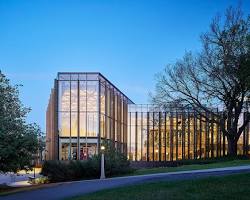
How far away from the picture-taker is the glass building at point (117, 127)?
51750 mm

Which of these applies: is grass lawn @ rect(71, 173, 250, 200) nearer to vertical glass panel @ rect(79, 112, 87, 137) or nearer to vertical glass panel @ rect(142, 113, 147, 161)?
vertical glass panel @ rect(79, 112, 87, 137)

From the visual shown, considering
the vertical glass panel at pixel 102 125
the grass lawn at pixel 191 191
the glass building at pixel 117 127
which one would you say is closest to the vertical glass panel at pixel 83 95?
the glass building at pixel 117 127

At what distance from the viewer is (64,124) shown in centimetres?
5219

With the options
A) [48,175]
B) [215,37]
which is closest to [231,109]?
[215,37]

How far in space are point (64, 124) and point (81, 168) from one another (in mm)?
26523

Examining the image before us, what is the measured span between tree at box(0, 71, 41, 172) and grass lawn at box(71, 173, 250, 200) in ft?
23.5

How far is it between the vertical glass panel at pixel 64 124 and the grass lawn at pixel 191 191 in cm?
3802

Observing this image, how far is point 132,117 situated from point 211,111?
25.5m

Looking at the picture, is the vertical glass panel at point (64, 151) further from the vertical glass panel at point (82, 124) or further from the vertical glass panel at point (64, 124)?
the vertical glass panel at point (82, 124)

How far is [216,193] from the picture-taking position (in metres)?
12.1

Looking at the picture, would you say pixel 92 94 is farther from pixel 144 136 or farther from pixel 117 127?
pixel 144 136

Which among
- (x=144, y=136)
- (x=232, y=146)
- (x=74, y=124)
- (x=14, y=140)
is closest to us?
(x=14, y=140)

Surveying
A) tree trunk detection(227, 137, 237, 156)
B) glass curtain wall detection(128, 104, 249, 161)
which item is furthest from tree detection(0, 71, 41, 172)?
glass curtain wall detection(128, 104, 249, 161)

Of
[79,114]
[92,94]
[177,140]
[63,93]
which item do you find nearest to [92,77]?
[92,94]
